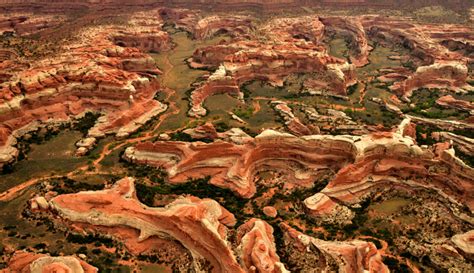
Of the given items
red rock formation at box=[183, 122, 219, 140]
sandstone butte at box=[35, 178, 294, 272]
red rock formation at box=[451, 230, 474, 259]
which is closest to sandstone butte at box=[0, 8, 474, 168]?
red rock formation at box=[183, 122, 219, 140]

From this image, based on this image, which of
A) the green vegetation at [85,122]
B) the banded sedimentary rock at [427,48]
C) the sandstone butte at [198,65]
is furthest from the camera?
the banded sedimentary rock at [427,48]

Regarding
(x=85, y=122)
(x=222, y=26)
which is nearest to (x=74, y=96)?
(x=85, y=122)

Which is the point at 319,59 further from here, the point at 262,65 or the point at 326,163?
the point at 326,163

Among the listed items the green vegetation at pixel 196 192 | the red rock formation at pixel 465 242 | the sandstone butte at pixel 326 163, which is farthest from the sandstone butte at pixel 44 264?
the red rock formation at pixel 465 242

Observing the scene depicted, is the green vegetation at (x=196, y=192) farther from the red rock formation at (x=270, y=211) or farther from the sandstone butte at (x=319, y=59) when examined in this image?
the sandstone butte at (x=319, y=59)

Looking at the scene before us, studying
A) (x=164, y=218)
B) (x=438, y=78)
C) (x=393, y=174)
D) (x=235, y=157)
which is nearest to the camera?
(x=164, y=218)

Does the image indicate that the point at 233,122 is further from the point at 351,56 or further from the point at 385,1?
the point at 385,1
